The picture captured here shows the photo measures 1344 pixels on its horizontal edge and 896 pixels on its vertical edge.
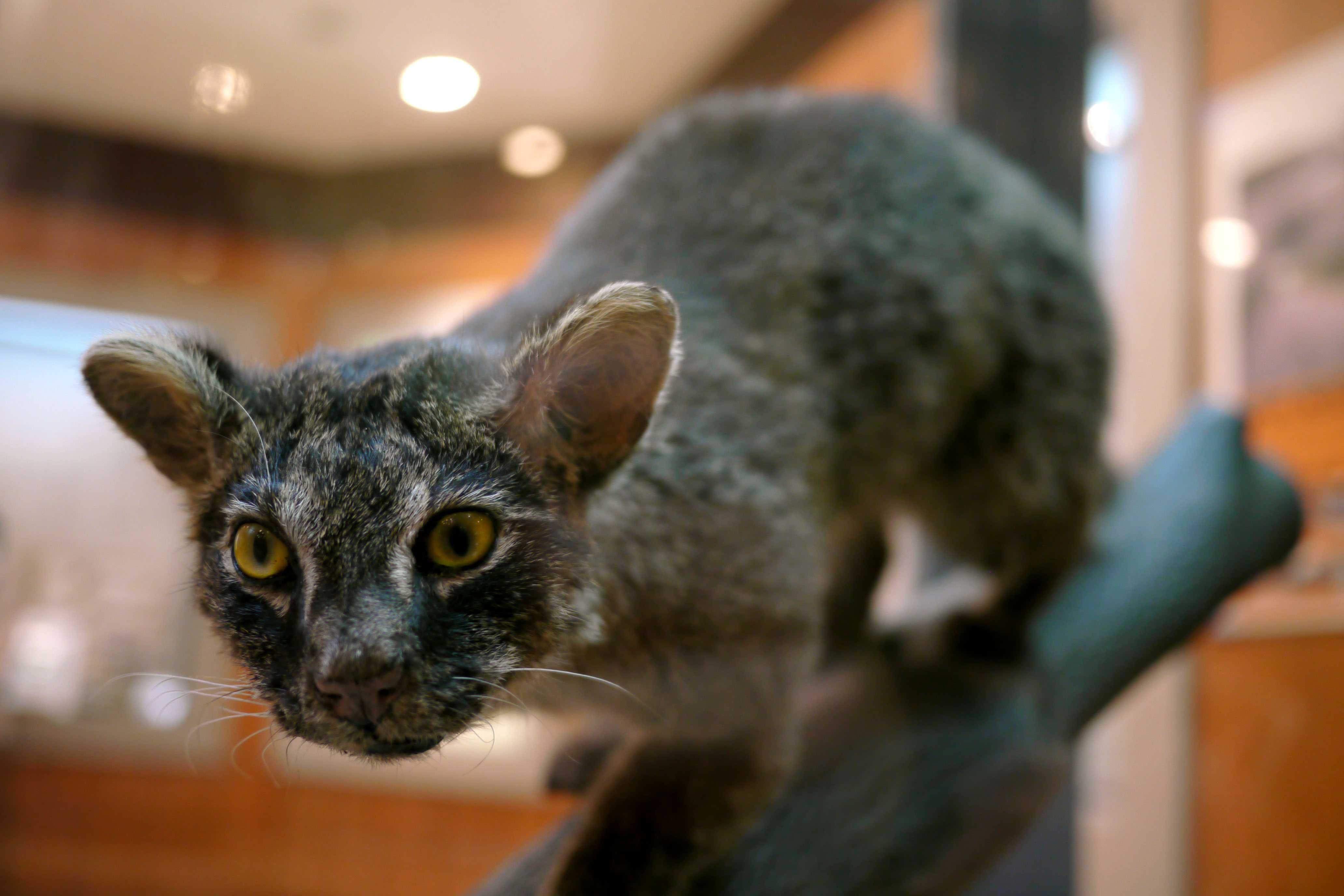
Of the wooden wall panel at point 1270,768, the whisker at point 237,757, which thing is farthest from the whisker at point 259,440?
the wooden wall panel at point 1270,768

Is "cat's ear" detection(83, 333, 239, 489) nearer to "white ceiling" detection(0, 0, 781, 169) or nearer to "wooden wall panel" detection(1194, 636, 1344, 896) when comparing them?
"white ceiling" detection(0, 0, 781, 169)

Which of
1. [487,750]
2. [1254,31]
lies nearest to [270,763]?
[487,750]

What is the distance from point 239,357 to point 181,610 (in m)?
0.34

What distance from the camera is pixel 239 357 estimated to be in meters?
1.36

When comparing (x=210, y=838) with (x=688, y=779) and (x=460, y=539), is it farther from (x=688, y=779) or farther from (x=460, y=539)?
(x=688, y=779)

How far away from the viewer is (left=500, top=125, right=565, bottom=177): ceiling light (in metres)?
1.46

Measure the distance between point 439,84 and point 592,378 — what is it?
1.44ft

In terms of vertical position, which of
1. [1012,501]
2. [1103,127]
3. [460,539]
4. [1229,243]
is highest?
[1103,127]

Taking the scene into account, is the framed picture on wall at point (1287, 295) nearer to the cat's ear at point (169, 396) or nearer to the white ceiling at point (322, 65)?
the white ceiling at point (322, 65)

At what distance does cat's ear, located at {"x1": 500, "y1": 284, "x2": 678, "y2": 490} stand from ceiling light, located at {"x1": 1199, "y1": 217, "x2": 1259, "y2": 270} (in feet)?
9.60

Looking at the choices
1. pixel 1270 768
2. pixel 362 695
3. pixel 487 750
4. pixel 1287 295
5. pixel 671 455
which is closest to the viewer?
pixel 362 695

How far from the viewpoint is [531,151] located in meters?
1.50

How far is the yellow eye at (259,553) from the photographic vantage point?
127cm

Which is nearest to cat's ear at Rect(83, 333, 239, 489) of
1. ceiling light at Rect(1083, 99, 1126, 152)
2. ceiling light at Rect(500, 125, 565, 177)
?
ceiling light at Rect(500, 125, 565, 177)
